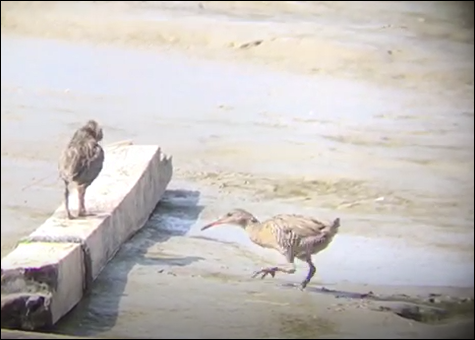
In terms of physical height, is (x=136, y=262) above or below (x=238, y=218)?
below

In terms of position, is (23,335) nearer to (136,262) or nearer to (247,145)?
(136,262)

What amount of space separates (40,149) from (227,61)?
0.45 meters

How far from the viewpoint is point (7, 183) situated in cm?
210

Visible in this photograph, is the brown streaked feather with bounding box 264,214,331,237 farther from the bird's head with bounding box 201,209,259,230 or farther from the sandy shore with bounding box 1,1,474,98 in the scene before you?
the sandy shore with bounding box 1,1,474,98

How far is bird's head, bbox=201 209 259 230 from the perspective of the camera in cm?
210

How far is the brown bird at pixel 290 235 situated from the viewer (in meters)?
2.09

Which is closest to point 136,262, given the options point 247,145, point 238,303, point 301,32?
point 238,303

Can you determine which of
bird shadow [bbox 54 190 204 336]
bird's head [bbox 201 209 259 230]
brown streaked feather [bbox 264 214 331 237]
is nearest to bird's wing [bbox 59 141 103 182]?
bird shadow [bbox 54 190 204 336]

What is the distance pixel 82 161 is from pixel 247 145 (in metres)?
0.36

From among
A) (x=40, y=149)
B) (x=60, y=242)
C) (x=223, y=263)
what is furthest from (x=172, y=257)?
(x=40, y=149)

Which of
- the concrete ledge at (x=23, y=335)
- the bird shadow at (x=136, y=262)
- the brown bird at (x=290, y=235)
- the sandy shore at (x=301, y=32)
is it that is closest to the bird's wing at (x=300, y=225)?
the brown bird at (x=290, y=235)

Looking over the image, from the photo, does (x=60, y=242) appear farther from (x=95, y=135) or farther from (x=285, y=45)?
(x=285, y=45)

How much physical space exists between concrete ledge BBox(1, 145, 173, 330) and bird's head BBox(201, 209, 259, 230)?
0.15 metres

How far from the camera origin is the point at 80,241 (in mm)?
2045
